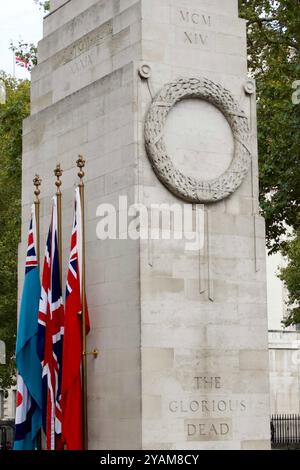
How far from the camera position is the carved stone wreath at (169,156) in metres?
16.6

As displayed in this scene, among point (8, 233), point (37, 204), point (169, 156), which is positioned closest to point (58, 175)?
point (37, 204)

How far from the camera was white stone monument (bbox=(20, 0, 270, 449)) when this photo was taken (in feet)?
53.1

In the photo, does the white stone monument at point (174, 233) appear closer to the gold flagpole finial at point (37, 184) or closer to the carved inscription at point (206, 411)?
the carved inscription at point (206, 411)

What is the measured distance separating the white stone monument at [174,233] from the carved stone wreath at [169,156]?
2cm

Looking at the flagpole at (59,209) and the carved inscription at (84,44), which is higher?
the carved inscription at (84,44)

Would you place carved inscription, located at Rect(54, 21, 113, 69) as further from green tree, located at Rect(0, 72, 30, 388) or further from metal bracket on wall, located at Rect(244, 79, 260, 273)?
green tree, located at Rect(0, 72, 30, 388)

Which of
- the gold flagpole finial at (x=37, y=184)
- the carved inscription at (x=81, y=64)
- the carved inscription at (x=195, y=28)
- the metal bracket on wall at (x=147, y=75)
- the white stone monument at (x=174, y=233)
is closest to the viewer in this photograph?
the white stone monument at (x=174, y=233)

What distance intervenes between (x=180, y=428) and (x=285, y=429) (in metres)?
30.2

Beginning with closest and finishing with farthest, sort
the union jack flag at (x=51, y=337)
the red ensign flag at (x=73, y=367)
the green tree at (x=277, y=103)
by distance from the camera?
the red ensign flag at (x=73, y=367), the union jack flag at (x=51, y=337), the green tree at (x=277, y=103)

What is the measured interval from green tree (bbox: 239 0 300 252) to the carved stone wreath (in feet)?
31.2

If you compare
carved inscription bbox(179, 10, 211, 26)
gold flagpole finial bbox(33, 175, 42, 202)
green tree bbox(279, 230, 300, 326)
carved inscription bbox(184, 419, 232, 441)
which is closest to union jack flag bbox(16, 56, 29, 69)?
green tree bbox(279, 230, 300, 326)

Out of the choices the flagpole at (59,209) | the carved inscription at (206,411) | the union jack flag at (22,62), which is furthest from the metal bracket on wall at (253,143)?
the union jack flag at (22,62)

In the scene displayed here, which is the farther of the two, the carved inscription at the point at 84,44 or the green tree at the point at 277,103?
the green tree at the point at 277,103

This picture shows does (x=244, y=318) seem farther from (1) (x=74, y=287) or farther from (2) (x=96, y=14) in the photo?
(2) (x=96, y=14)
